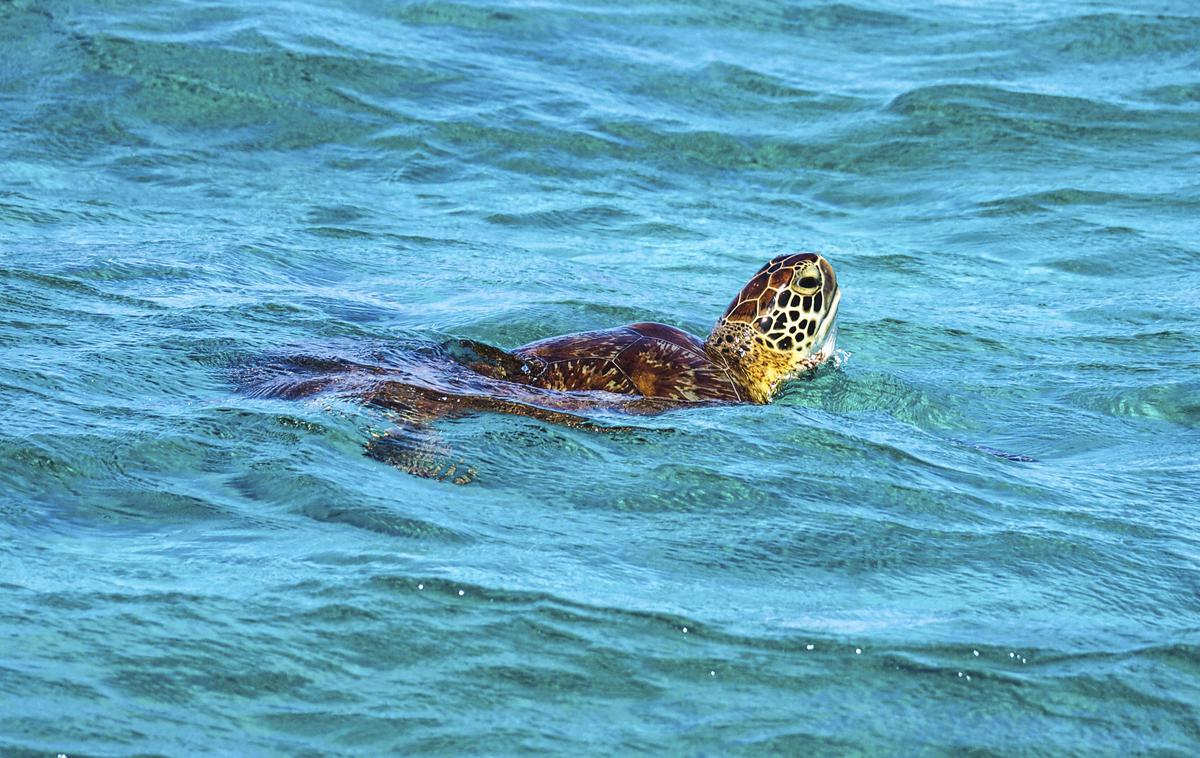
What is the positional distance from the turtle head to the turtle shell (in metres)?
0.45

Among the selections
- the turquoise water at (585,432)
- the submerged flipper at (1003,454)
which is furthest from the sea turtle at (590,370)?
the submerged flipper at (1003,454)

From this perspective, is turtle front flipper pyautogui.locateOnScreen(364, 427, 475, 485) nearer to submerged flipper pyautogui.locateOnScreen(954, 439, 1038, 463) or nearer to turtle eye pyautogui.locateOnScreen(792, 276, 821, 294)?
submerged flipper pyautogui.locateOnScreen(954, 439, 1038, 463)

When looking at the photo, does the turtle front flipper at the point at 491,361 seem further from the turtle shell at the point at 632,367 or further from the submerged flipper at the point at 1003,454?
the submerged flipper at the point at 1003,454

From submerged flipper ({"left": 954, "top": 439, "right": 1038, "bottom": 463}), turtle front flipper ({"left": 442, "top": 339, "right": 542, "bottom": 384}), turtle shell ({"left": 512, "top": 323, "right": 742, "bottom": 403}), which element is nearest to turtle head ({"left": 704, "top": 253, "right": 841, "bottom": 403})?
turtle shell ({"left": 512, "top": 323, "right": 742, "bottom": 403})

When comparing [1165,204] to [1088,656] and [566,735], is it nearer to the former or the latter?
[1088,656]

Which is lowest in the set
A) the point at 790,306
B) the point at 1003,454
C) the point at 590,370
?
the point at 1003,454

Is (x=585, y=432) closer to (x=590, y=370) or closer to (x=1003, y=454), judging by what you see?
(x=590, y=370)

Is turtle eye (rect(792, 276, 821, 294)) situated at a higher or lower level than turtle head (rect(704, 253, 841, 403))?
higher

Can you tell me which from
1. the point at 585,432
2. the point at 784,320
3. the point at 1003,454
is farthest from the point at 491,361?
the point at 1003,454

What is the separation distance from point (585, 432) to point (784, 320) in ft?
4.96

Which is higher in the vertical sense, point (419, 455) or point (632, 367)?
point (632, 367)

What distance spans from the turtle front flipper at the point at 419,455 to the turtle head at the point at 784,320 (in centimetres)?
170

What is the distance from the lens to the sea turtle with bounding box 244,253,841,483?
492cm

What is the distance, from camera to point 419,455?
457cm
